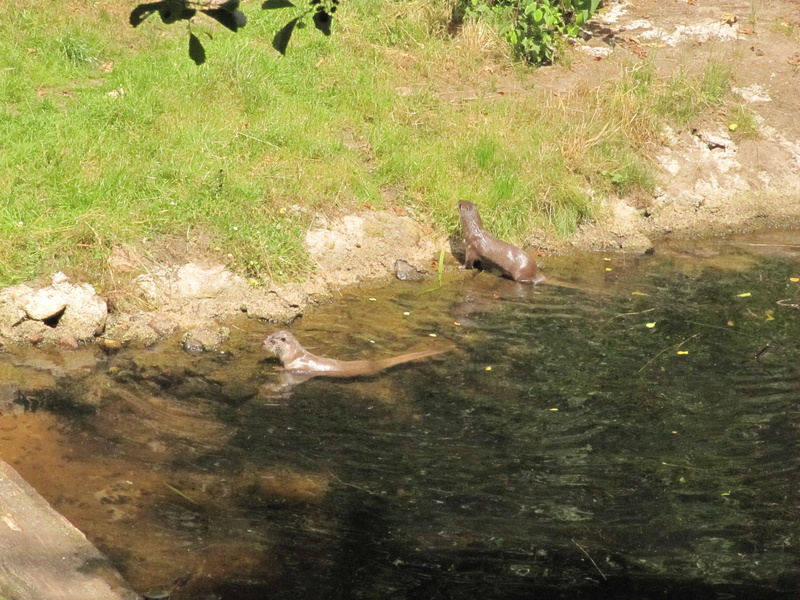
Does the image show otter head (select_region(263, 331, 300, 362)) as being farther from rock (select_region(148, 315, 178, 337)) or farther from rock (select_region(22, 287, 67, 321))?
rock (select_region(22, 287, 67, 321))

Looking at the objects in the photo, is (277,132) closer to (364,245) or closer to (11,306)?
(364,245)

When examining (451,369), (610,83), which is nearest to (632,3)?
(610,83)

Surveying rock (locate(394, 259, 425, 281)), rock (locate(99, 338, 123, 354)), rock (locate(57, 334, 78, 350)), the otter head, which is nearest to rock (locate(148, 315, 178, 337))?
rock (locate(99, 338, 123, 354))

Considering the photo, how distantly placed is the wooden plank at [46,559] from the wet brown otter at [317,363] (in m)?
2.27

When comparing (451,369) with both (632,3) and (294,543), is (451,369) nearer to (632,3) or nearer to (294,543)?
(294,543)

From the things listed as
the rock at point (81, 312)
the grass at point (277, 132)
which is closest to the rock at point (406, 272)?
the grass at point (277, 132)

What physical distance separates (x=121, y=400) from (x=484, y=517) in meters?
2.57

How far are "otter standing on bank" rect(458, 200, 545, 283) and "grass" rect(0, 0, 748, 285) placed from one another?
0.43 m

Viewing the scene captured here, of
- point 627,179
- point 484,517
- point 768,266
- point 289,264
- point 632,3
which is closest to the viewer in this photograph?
point 484,517

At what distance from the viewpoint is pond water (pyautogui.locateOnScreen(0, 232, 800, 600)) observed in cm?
485

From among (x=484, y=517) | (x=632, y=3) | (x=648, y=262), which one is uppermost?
(x=632, y=3)

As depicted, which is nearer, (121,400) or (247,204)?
(121,400)

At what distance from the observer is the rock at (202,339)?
723 centimetres

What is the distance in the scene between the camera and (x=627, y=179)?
1027 cm
